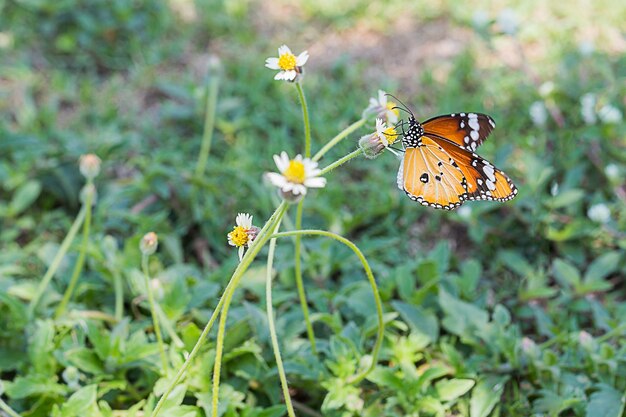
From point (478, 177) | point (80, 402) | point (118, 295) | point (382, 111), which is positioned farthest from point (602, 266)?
point (80, 402)

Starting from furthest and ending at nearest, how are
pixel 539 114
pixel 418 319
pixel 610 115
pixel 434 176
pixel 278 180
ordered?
1. pixel 539 114
2. pixel 610 115
3. pixel 418 319
4. pixel 434 176
5. pixel 278 180

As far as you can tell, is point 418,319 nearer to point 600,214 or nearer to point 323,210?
point 323,210

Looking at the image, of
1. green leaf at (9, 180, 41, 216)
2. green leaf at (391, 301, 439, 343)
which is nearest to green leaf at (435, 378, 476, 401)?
green leaf at (391, 301, 439, 343)

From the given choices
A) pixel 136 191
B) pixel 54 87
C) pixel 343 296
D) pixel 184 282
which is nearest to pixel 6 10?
pixel 54 87

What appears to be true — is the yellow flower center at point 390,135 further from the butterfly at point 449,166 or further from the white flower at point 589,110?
the white flower at point 589,110

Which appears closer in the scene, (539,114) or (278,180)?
(278,180)

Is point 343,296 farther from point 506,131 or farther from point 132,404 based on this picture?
point 506,131

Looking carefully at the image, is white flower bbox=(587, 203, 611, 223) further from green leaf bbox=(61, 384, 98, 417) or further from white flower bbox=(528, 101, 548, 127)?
green leaf bbox=(61, 384, 98, 417)
